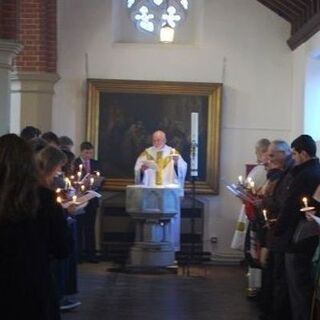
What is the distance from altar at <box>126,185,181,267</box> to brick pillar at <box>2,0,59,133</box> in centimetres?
206

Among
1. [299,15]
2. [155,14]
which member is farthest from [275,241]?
[155,14]

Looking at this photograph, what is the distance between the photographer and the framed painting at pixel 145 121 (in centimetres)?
1405

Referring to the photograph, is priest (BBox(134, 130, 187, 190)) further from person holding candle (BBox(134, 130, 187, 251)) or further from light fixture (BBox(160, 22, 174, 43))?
light fixture (BBox(160, 22, 174, 43))

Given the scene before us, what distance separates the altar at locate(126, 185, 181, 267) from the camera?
12.5 meters

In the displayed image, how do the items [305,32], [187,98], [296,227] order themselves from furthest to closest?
[187,98] → [305,32] → [296,227]

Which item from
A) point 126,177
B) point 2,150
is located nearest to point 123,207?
point 126,177

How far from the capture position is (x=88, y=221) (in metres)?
13.1

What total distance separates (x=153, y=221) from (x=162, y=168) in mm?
1048

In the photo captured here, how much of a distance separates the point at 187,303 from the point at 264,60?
5946 millimetres

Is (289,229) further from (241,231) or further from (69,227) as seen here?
(241,231)

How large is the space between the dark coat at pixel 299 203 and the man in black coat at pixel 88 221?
6.13 meters

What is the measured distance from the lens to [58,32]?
14242 millimetres

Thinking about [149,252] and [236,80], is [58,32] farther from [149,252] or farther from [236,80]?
[149,252]

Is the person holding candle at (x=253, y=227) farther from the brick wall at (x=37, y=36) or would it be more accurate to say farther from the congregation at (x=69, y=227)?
the brick wall at (x=37, y=36)
